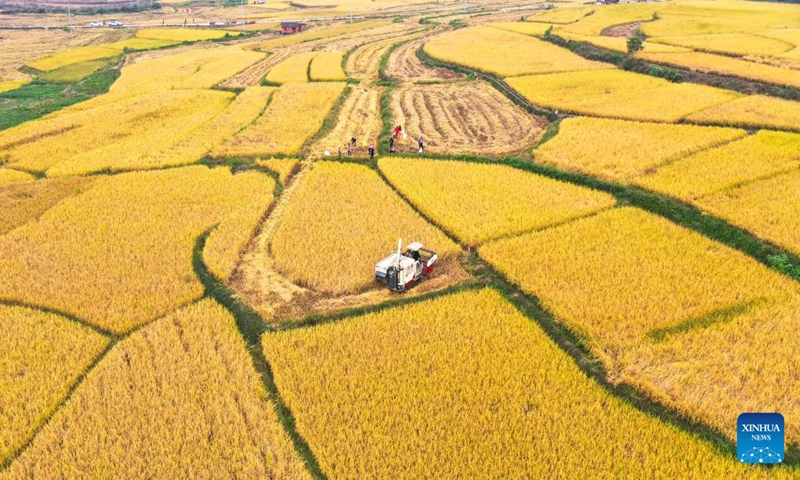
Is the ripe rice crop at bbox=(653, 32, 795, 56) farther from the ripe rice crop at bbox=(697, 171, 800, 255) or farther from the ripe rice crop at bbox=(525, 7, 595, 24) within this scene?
the ripe rice crop at bbox=(697, 171, 800, 255)

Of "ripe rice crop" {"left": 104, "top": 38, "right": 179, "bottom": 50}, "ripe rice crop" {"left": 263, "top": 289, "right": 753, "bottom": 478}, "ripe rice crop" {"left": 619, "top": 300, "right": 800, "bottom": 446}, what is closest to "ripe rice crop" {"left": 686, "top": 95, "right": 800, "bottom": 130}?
"ripe rice crop" {"left": 619, "top": 300, "right": 800, "bottom": 446}

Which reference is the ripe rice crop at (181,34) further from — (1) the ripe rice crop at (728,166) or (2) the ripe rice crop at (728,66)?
(1) the ripe rice crop at (728,166)

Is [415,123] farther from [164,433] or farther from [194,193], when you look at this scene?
[164,433]

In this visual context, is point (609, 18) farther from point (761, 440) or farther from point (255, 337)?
point (255, 337)

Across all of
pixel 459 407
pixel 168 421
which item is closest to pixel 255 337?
pixel 168 421

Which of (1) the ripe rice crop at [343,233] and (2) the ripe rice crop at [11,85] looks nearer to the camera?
(1) the ripe rice crop at [343,233]

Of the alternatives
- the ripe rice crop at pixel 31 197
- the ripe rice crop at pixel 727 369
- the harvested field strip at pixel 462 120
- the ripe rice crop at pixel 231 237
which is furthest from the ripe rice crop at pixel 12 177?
the ripe rice crop at pixel 727 369
